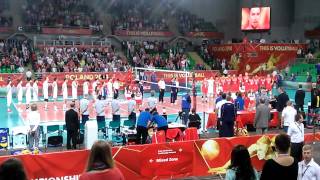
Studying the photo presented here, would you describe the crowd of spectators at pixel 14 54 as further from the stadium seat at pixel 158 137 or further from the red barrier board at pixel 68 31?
the stadium seat at pixel 158 137

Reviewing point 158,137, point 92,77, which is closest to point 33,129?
point 158,137

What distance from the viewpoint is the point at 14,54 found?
40188 mm

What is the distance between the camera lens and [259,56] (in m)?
45.9

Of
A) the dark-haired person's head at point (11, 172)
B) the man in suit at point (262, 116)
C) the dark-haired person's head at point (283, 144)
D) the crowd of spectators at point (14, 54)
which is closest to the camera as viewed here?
the dark-haired person's head at point (11, 172)

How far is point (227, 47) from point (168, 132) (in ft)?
115

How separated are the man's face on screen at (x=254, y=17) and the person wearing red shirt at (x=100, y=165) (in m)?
43.9

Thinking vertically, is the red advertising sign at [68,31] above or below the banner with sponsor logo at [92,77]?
above

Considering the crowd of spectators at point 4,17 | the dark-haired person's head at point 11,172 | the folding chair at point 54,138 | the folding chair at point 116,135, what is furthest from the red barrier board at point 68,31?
the dark-haired person's head at point 11,172

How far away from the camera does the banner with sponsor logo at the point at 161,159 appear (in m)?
9.90

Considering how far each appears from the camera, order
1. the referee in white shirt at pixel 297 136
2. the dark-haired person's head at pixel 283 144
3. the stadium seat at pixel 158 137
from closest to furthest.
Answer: the dark-haired person's head at pixel 283 144 < the referee in white shirt at pixel 297 136 < the stadium seat at pixel 158 137

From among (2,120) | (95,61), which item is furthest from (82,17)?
(2,120)

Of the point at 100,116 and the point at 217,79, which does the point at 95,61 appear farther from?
the point at 100,116

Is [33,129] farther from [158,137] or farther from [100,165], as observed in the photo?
[100,165]

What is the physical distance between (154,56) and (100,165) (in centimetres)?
4226
